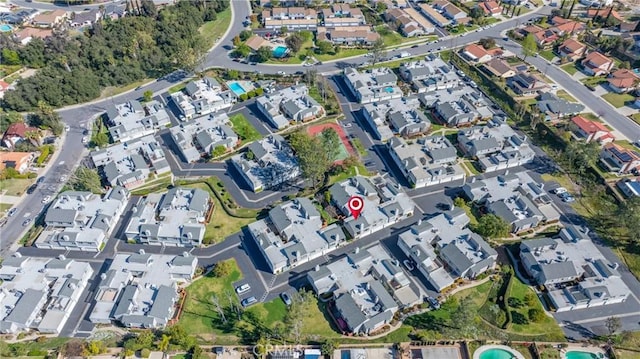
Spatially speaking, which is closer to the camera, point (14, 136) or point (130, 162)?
point (130, 162)

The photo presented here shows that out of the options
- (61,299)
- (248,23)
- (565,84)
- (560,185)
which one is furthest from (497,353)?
(248,23)

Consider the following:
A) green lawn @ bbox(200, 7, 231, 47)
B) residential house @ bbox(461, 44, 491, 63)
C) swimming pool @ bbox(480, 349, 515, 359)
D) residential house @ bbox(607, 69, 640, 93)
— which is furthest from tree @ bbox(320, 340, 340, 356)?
green lawn @ bbox(200, 7, 231, 47)

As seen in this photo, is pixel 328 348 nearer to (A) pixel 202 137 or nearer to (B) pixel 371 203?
(B) pixel 371 203

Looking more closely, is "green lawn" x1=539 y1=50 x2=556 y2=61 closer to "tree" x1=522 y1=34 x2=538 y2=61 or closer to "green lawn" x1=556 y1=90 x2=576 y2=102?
"tree" x1=522 y1=34 x2=538 y2=61

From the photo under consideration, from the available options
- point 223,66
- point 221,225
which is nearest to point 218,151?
point 221,225

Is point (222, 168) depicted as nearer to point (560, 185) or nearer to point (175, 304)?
point (175, 304)

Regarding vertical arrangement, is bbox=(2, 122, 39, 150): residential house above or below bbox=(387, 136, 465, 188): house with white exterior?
below

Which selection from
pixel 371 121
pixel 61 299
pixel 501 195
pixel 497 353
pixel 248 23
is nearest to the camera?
pixel 497 353
